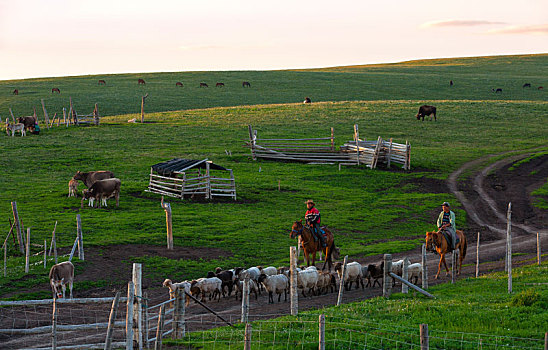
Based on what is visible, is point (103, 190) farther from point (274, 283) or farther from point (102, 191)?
point (274, 283)

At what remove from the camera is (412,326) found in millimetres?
13562

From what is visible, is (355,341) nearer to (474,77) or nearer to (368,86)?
(368,86)

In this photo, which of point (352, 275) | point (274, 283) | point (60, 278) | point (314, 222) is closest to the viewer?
point (274, 283)

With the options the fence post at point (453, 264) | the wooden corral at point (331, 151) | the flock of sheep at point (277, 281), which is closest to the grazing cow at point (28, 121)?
the wooden corral at point (331, 151)

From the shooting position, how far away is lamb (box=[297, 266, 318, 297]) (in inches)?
806

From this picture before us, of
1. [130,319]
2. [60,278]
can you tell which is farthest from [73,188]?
[130,319]

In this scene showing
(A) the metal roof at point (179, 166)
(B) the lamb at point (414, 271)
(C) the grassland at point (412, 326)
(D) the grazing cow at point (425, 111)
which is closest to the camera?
(C) the grassland at point (412, 326)

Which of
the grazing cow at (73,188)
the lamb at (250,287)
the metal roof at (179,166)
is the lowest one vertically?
the lamb at (250,287)

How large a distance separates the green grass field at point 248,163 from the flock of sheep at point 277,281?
274 cm

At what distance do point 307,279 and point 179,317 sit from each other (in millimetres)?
6419

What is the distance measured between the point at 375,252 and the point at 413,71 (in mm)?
111635

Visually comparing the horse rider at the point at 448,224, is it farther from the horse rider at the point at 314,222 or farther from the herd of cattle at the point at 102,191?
the herd of cattle at the point at 102,191

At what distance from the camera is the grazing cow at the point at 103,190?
3391 cm

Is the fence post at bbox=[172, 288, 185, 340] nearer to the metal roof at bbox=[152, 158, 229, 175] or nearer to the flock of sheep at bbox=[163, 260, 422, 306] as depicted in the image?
the flock of sheep at bbox=[163, 260, 422, 306]
